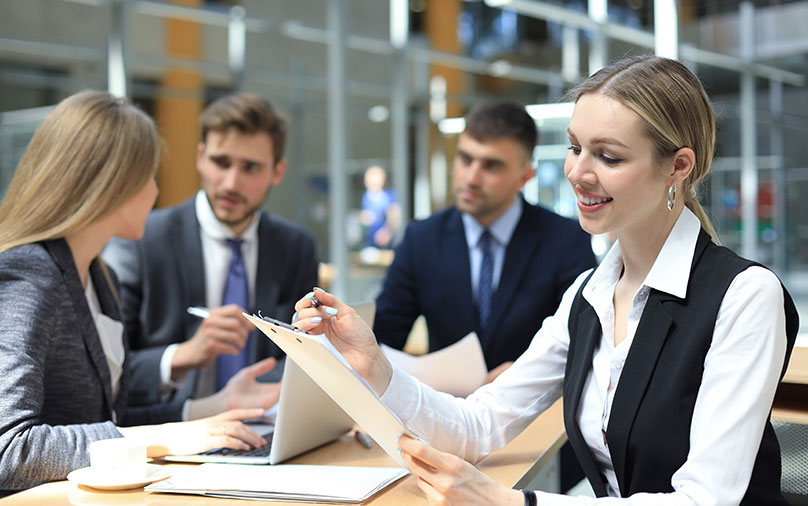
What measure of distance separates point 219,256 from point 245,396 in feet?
2.75

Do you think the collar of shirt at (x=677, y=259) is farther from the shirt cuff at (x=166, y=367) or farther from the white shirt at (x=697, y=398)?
the shirt cuff at (x=166, y=367)

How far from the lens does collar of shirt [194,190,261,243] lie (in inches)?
111

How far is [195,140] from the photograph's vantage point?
765 centimetres

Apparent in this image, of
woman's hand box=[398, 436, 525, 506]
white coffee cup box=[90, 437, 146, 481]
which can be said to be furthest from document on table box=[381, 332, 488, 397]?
woman's hand box=[398, 436, 525, 506]

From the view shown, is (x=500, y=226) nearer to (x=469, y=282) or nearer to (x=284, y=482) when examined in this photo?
(x=469, y=282)

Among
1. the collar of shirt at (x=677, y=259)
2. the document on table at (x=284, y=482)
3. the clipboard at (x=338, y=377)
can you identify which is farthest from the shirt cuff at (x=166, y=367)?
the collar of shirt at (x=677, y=259)

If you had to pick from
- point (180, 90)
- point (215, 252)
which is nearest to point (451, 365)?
point (215, 252)

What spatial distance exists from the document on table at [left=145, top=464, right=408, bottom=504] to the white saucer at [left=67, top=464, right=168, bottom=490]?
19 millimetres

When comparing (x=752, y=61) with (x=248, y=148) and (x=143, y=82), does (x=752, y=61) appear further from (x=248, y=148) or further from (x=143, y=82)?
(x=248, y=148)

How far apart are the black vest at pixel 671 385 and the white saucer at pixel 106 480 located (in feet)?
2.84

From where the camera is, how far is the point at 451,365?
2.29 m

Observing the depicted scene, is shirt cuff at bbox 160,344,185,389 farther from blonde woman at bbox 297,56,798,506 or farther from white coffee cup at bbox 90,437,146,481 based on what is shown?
blonde woman at bbox 297,56,798,506

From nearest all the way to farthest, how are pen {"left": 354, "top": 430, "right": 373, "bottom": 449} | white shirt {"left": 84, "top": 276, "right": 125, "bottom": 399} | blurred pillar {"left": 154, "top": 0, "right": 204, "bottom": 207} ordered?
pen {"left": 354, "top": 430, "right": 373, "bottom": 449}, white shirt {"left": 84, "top": 276, "right": 125, "bottom": 399}, blurred pillar {"left": 154, "top": 0, "right": 204, "bottom": 207}

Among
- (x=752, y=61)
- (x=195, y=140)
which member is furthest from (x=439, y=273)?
(x=752, y=61)
